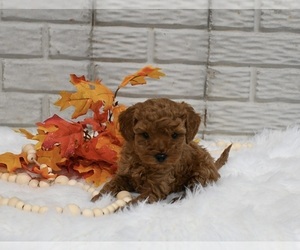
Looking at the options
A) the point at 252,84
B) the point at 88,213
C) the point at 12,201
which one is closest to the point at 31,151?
the point at 12,201

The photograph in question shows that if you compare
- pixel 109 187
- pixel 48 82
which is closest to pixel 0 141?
pixel 48 82

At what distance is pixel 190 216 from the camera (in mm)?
1040

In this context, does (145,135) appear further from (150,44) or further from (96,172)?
(150,44)

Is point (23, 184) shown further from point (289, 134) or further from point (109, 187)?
point (289, 134)

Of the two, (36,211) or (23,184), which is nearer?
(36,211)

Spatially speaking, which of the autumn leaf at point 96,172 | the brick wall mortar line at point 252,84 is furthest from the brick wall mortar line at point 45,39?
the brick wall mortar line at point 252,84

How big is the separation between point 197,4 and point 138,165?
78 cm

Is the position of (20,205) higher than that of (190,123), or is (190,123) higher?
(190,123)

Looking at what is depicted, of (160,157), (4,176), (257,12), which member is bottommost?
(4,176)

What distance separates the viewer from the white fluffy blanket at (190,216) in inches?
37.8

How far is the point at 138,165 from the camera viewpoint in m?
1.23

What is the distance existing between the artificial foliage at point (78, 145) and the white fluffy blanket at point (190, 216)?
0.11 metres

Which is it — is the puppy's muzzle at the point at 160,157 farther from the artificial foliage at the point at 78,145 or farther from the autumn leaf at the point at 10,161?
the autumn leaf at the point at 10,161

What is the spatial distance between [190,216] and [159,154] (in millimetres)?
151
